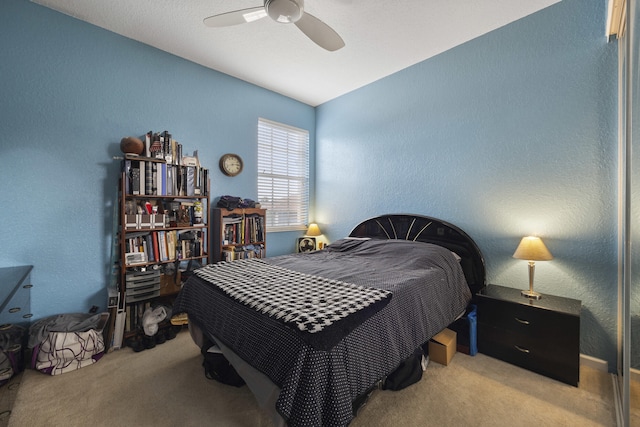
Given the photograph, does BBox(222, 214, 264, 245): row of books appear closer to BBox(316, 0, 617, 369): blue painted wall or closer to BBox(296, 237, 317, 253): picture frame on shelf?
BBox(296, 237, 317, 253): picture frame on shelf

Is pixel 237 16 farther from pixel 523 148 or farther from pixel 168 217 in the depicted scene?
pixel 523 148

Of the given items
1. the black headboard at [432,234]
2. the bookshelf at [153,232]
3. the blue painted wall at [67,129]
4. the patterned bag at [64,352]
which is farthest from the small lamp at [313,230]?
the patterned bag at [64,352]

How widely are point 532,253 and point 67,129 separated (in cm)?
401

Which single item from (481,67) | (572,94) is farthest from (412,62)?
(572,94)

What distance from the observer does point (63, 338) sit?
6.64 ft

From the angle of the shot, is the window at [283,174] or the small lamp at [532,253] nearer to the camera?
the small lamp at [532,253]

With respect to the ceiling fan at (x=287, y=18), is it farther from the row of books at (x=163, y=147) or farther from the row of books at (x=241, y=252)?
the row of books at (x=241, y=252)

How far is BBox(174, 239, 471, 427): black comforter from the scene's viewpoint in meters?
1.09

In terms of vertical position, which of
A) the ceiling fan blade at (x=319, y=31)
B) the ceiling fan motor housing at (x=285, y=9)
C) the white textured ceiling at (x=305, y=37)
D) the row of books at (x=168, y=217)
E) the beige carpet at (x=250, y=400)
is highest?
the white textured ceiling at (x=305, y=37)

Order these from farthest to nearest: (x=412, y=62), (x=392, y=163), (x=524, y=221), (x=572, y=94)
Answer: (x=392, y=163) → (x=412, y=62) → (x=524, y=221) → (x=572, y=94)

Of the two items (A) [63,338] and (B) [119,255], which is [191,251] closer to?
(B) [119,255]

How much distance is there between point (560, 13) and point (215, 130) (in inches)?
136

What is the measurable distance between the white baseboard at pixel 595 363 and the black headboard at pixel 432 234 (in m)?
0.82

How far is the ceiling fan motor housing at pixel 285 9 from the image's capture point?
1.67 meters
